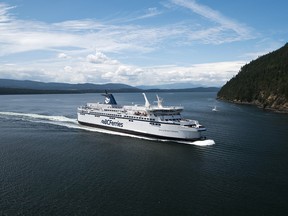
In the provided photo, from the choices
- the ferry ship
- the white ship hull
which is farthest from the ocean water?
the ferry ship

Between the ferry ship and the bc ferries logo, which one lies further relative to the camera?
the bc ferries logo

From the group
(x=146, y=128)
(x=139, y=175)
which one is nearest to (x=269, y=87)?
(x=146, y=128)

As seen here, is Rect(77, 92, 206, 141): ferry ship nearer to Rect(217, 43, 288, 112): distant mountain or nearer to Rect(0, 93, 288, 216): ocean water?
Rect(0, 93, 288, 216): ocean water

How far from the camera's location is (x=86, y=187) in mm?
39312

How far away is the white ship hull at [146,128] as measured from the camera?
63125 mm

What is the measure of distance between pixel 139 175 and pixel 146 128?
80.4 ft

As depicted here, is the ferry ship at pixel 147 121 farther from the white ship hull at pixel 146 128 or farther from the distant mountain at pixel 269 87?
the distant mountain at pixel 269 87

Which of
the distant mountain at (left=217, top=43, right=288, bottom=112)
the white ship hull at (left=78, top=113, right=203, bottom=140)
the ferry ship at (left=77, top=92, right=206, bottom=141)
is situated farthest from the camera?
the distant mountain at (left=217, top=43, right=288, bottom=112)

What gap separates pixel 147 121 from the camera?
67.9m

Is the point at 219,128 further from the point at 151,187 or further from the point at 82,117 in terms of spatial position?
the point at 151,187

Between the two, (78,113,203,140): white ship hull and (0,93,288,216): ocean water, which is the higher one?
(78,113,203,140): white ship hull

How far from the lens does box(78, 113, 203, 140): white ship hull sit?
63125 mm

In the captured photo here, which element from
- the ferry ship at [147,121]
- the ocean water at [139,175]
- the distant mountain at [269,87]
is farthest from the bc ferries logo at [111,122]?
the distant mountain at [269,87]

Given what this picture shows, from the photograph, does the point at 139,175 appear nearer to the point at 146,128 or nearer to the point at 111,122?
the point at 146,128
